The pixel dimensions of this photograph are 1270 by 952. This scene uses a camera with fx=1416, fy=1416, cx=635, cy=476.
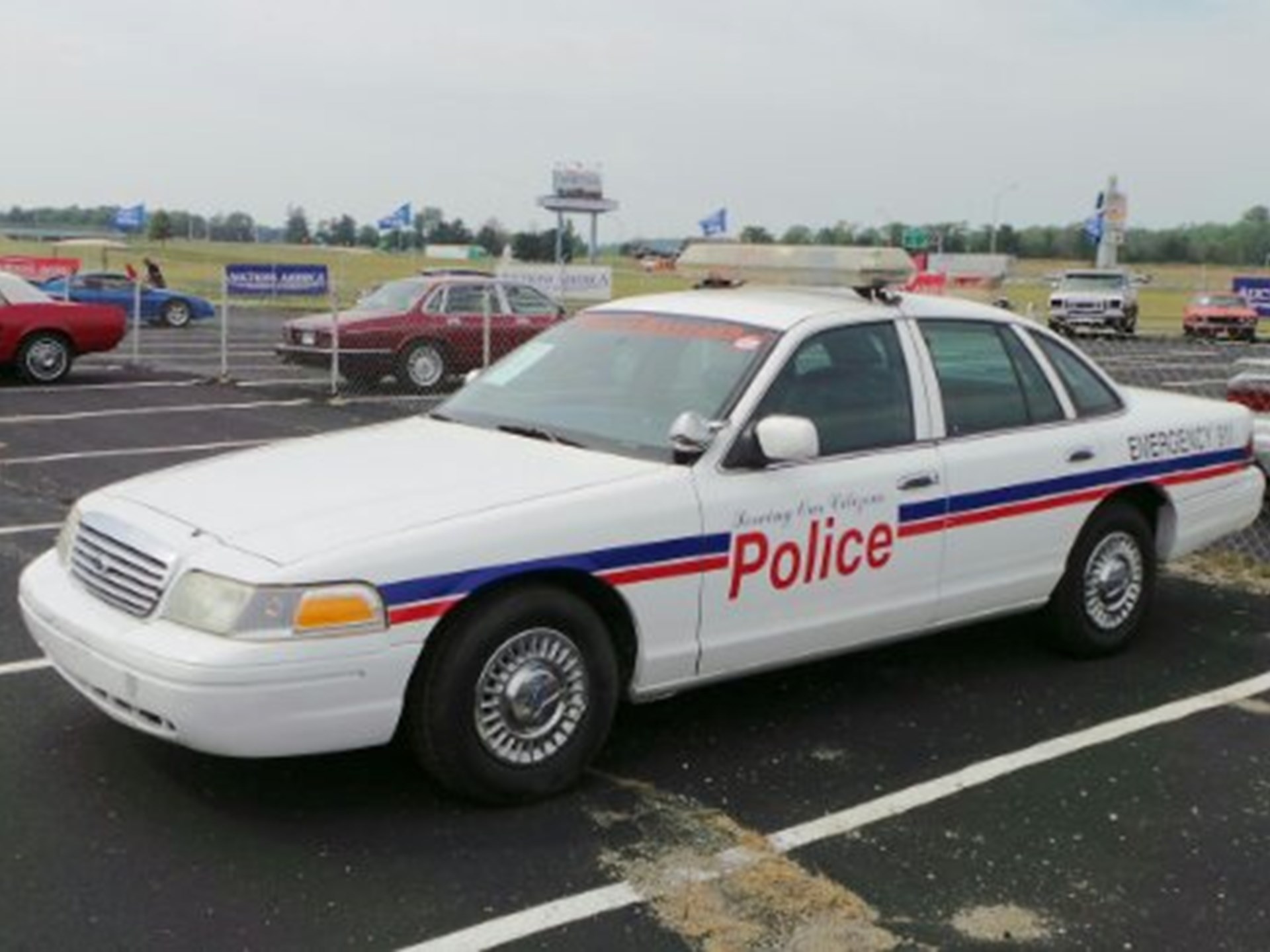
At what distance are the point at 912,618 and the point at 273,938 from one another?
106 inches

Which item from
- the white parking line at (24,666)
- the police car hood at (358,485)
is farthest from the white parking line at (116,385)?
the police car hood at (358,485)

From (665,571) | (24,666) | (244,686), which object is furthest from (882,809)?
(24,666)

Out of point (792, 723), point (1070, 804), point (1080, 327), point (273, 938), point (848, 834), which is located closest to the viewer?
point (273, 938)

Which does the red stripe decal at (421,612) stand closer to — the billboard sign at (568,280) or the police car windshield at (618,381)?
the police car windshield at (618,381)

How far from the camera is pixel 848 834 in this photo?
4234 millimetres

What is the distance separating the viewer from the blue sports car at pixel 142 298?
27250 mm

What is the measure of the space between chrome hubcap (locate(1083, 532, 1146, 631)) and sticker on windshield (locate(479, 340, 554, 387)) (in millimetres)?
2462

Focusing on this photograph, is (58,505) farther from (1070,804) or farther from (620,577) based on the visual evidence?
(1070,804)

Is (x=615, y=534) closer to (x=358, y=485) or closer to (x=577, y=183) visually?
(x=358, y=485)

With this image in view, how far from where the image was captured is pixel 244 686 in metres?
3.80

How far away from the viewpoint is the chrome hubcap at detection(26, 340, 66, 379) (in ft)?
54.1

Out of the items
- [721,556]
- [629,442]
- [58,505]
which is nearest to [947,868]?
[721,556]

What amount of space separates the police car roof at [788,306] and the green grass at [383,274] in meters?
17.3

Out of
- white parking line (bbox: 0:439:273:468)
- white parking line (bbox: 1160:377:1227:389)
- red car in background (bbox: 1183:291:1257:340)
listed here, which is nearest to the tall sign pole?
red car in background (bbox: 1183:291:1257:340)
